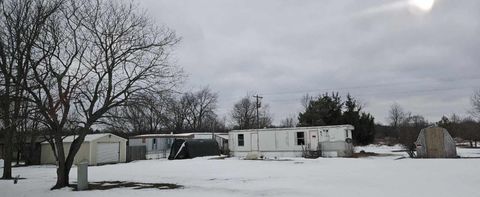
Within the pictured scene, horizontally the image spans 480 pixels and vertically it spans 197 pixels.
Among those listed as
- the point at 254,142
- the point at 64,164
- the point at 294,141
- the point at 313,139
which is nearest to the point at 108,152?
the point at 254,142

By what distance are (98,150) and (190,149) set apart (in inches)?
310

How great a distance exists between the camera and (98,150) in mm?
34688

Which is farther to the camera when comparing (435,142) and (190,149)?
(190,149)

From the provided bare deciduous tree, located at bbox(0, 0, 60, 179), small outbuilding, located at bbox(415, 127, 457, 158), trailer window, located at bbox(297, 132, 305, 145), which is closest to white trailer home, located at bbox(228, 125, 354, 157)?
trailer window, located at bbox(297, 132, 305, 145)

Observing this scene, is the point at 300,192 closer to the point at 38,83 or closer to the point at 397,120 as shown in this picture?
the point at 38,83

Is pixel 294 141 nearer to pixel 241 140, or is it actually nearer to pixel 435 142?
pixel 241 140

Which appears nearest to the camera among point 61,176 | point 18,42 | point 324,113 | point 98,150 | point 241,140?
point 18,42

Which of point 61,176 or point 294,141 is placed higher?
point 294,141

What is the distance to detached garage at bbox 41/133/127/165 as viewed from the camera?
34.0 meters

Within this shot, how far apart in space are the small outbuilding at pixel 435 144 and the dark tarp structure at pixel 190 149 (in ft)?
61.5

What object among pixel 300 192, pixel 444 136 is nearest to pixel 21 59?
pixel 300 192

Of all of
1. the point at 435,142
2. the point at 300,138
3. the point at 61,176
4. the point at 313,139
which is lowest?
the point at 61,176

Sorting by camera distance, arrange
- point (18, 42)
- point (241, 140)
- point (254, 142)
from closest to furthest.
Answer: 1. point (18, 42)
2. point (254, 142)
3. point (241, 140)

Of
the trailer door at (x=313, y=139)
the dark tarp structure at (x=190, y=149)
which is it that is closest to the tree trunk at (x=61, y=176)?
the dark tarp structure at (x=190, y=149)
